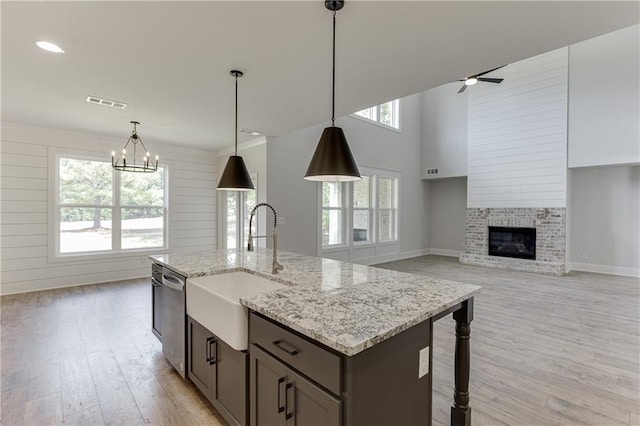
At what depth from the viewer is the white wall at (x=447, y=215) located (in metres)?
8.70

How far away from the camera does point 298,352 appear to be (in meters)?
1.31

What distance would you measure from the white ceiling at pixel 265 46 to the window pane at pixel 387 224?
4444 millimetres

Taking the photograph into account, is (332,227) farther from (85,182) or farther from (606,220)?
(606,220)

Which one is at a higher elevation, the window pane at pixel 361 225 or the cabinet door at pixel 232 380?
the window pane at pixel 361 225

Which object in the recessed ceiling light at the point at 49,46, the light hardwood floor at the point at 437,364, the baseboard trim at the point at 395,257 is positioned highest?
the recessed ceiling light at the point at 49,46

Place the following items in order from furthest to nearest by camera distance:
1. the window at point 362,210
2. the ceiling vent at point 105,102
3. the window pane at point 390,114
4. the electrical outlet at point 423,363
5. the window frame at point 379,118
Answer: the window pane at point 390,114 → the window frame at point 379,118 → the window at point 362,210 → the ceiling vent at point 105,102 → the electrical outlet at point 423,363

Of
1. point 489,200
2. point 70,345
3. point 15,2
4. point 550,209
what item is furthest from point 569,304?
point 15,2

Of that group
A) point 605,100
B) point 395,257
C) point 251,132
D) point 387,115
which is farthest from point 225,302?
point 605,100

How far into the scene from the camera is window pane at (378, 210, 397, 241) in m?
7.81

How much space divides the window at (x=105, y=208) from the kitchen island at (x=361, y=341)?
194 inches

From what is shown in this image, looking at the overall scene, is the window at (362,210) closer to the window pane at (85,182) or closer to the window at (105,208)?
the window at (105,208)

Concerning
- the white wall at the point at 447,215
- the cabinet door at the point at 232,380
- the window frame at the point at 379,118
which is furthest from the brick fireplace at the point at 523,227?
the cabinet door at the point at 232,380

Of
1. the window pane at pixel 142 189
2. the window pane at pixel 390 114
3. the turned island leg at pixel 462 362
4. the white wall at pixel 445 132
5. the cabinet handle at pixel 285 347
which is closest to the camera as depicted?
the cabinet handle at pixel 285 347

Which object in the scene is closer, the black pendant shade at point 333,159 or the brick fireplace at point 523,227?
the black pendant shade at point 333,159
